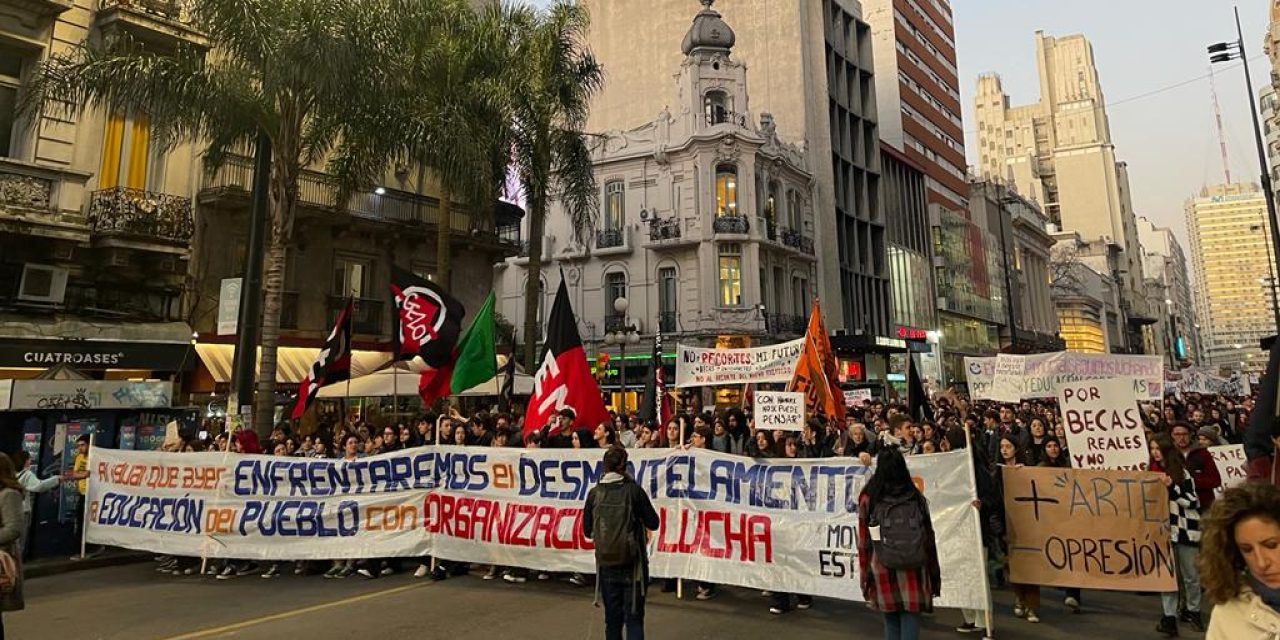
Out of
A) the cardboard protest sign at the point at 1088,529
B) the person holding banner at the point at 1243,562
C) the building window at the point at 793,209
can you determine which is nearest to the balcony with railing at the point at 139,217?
the cardboard protest sign at the point at 1088,529

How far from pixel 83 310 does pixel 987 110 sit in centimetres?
16672

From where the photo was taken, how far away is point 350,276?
2100 cm

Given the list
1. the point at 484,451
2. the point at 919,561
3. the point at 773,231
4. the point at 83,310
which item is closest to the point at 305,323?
the point at 83,310

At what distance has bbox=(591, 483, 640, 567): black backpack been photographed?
551 cm

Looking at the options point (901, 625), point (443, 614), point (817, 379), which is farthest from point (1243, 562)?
point (817, 379)

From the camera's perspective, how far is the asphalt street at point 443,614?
6676 mm

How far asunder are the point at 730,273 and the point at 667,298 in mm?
3297

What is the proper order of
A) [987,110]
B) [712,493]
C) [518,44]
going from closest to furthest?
1. [712,493]
2. [518,44]
3. [987,110]

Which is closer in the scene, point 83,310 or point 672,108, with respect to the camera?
point 83,310

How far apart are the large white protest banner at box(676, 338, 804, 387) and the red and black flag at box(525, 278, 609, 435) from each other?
5.52 metres

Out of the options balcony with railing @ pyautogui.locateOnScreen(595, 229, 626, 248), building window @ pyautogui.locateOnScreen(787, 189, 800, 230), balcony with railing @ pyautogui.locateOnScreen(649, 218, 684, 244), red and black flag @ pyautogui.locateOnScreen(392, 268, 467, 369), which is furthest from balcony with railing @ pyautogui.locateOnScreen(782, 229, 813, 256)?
red and black flag @ pyautogui.locateOnScreen(392, 268, 467, 369)

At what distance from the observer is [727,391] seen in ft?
113

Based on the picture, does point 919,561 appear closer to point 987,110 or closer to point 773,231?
point 773,231

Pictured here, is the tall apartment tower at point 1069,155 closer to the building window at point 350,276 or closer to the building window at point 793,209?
the building window at point 793,209
